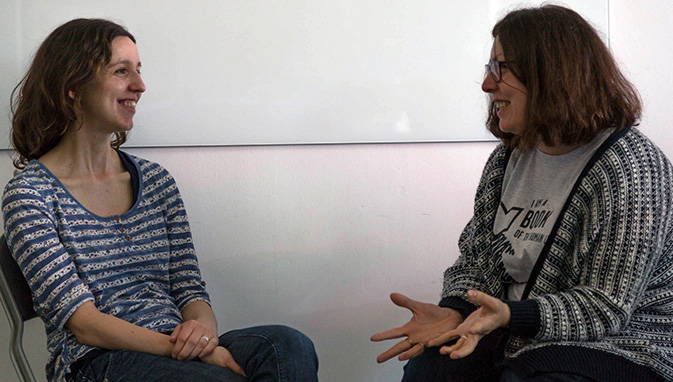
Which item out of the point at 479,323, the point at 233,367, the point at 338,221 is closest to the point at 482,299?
the point at 479,323

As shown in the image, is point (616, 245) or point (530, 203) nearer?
point (616, 245)

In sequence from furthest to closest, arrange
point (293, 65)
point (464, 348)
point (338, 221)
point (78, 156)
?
point (338, 221) < point (293, 65) < point (78, 156) < point (464, 348)

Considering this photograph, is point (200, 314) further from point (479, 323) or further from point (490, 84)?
point (490, 84)

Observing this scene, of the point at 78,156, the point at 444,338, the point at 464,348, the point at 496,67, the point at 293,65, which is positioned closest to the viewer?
the point at 464,348

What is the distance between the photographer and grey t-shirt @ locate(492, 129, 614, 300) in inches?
51.0

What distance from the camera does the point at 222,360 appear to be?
51.6 inches

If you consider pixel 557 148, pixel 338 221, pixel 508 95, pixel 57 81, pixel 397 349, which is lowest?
pixel 397 349

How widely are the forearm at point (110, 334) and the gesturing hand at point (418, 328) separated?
0.44 metres

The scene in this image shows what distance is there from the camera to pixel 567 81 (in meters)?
1.26

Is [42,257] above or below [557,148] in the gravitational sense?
below

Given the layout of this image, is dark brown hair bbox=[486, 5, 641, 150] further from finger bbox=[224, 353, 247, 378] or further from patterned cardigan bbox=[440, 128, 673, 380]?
finger bbox=[224, 353, 247, 378]

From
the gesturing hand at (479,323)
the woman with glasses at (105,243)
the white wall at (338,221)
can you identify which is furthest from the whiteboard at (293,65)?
the gesturing hand at (479,323)

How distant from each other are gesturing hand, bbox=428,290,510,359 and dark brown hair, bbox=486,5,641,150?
0.36 m

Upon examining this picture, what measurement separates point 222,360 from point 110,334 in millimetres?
223
